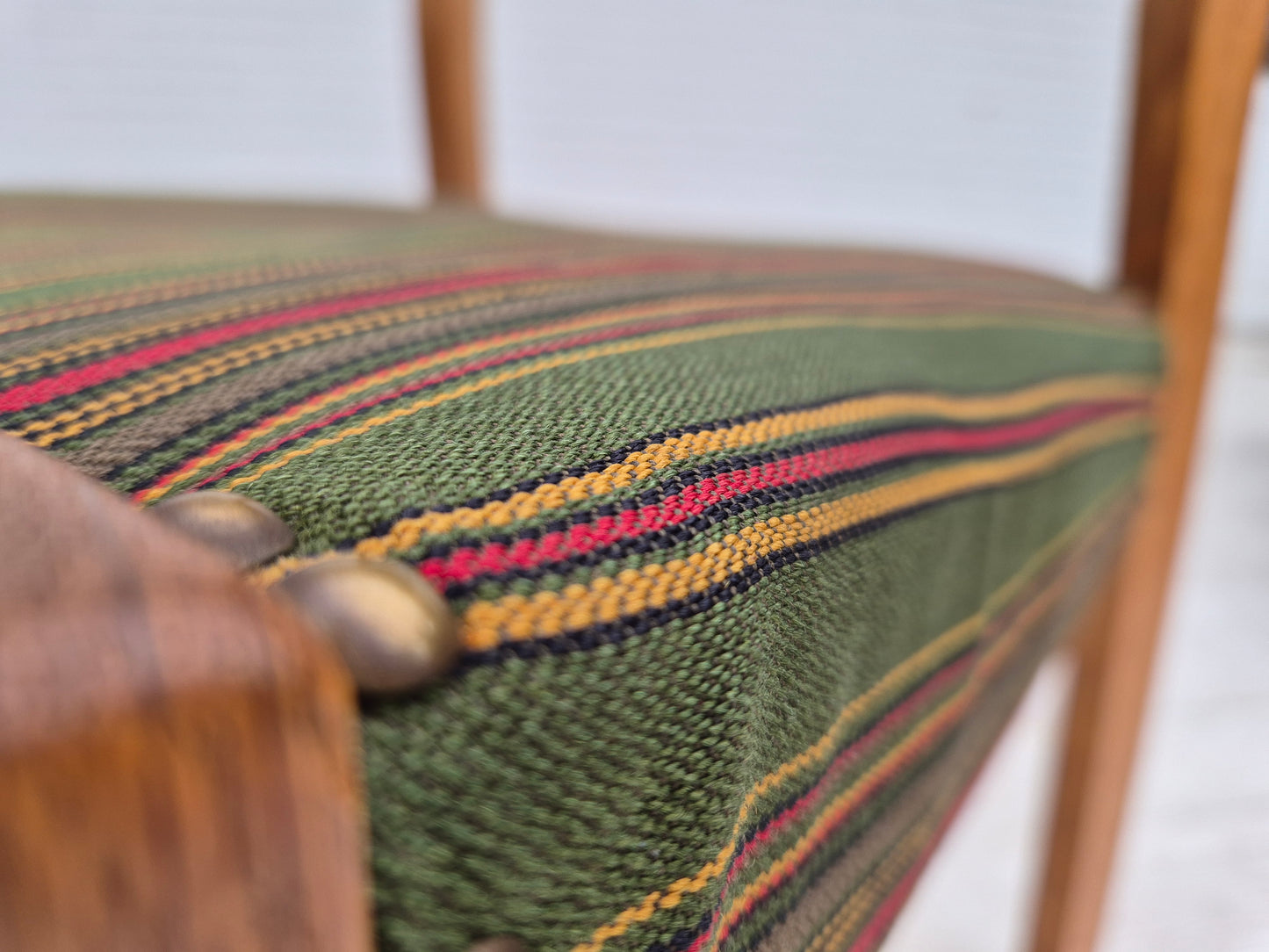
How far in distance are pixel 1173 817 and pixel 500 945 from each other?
80 centimetres

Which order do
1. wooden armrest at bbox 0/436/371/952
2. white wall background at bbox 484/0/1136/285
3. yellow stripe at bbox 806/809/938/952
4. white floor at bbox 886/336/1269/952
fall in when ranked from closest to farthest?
wooden armrest at bbox 0/436/371/952 < yellow stripe at bbox 806/809/938/952 < white floor at bbox 886/336/1269/952 < white wall background at bbox 484/0/1136/285

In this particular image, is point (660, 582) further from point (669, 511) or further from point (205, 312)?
point (205, 312)

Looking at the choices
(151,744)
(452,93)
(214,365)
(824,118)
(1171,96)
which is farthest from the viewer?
(824,118)

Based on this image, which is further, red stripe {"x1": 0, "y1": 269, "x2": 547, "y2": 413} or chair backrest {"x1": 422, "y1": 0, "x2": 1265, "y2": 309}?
chair backrest {"x1": 422, "y1": 0, "x2": 1265, "y2": 309}

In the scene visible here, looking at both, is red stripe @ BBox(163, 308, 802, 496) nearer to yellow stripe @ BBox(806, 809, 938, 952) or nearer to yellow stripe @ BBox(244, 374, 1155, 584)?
yellow stripe @ BBox(244, 374, 1155, 584)

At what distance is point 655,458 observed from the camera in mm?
136

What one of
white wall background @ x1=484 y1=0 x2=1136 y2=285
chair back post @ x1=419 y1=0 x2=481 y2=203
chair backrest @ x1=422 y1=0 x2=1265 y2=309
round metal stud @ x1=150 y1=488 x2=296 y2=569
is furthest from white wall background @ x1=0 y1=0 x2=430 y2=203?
round metal stud @ x1=150 y1=488 x2=296 y2=569

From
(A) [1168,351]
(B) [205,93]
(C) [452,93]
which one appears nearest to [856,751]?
(A) [1168,351]

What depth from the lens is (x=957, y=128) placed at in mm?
1242

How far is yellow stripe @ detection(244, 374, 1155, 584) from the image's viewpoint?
11 cm

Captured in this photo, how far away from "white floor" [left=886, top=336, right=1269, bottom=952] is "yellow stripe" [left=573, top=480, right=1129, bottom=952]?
0.48ft

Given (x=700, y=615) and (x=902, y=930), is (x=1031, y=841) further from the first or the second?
(x=700, y=615)

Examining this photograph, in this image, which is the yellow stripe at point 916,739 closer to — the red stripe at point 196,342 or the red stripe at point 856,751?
the red stripe at point 856,751

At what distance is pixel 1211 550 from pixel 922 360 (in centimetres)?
116
